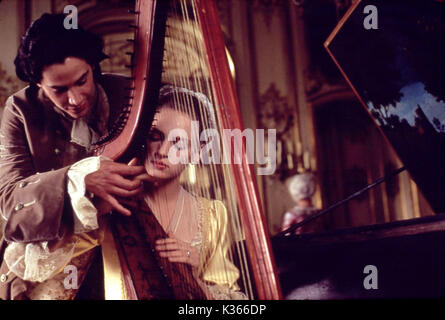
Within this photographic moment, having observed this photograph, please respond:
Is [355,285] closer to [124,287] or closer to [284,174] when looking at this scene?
[124,287]

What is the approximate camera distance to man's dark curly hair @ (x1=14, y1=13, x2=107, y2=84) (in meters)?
1.06

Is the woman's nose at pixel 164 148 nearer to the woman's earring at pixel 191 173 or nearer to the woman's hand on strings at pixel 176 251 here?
the woman's earring at pixel 191 173

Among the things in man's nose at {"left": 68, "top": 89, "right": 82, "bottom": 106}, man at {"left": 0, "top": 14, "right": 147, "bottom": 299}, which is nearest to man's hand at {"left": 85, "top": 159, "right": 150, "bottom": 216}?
man at {"left": 0, "top": 14, "right": 147, "bottom": 299}

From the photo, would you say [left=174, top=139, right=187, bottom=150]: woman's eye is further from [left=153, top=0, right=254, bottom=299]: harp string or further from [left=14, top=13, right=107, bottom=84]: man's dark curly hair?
[left=14, top=13, right=107, bottom=84]: man's dark curly hair

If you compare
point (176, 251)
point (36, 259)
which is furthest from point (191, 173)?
point (36, 259)

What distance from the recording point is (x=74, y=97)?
1088mm

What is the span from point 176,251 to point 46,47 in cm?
56

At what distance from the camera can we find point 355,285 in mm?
969

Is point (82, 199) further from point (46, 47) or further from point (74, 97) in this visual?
point (46, 47)

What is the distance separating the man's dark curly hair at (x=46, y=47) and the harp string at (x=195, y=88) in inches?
9.8

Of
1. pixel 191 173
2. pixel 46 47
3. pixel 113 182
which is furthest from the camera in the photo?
pixel 191 173

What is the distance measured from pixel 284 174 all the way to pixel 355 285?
2320mm
